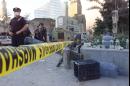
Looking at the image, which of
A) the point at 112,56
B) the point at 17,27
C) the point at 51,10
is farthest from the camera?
the point at 51,10

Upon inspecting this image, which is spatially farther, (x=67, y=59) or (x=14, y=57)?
(x=67, y=59)

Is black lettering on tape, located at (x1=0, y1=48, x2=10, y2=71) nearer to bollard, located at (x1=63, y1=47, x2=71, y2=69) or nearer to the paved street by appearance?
the paved street

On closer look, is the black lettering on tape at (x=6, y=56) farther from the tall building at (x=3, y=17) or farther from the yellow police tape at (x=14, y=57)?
the tall building at (x=3, y=17)

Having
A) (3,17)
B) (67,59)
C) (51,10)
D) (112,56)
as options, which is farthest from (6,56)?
(51,10)

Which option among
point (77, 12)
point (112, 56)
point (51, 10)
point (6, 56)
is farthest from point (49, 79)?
point (77, 12)

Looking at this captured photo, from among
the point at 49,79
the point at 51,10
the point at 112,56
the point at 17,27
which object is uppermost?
the point at 51,10

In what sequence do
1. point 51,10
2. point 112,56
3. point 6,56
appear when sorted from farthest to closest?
point 51,10, point 112,56, point 6,56

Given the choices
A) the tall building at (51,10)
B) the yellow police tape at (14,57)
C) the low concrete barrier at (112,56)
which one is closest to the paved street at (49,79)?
the low concrete barrier at (112,56)

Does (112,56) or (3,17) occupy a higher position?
(3,17)

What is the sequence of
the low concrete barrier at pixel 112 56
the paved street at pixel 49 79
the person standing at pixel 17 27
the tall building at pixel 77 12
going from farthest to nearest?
the tall building at pixel 77 12 → the low concrete barrier at pixel 112 56 → the person standing at pixel 17 27 → the paved street at pixel 49 79

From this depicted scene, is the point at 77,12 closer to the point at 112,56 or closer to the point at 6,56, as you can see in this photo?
the point at 112,56

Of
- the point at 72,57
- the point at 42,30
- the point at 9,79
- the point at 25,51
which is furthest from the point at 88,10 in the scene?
the point at 25,51

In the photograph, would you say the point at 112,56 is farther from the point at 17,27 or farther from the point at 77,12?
the point at 77,12

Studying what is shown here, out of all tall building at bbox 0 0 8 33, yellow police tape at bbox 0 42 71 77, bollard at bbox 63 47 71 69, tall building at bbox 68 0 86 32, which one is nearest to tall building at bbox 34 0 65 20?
tall building at bbox 68 0 86 32
